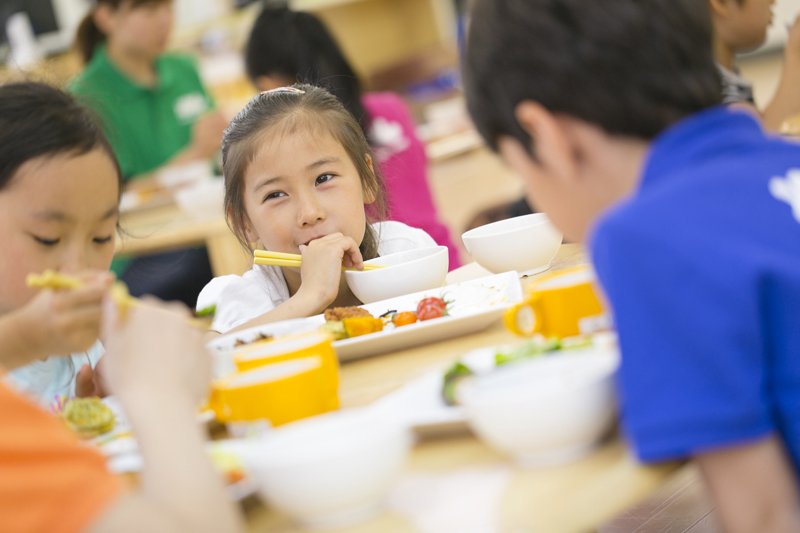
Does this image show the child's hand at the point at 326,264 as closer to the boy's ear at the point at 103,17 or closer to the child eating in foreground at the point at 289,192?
the child eating in foreground at the point at 289,192

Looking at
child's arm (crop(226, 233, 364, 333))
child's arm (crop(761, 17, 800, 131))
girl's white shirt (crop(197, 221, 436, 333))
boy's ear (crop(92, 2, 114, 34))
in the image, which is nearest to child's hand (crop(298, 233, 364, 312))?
child's arm (crop(226, 233, 364, 333))

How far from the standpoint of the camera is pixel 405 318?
4.43 feet

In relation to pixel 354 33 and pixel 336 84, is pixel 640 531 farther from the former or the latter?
pixel 354 33

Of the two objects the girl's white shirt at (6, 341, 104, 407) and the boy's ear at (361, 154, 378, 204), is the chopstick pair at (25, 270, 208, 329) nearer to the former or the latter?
the girl's white shirt at (6, 341, 104, 407)

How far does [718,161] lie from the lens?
0.90 metres

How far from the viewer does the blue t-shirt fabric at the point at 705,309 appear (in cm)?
79

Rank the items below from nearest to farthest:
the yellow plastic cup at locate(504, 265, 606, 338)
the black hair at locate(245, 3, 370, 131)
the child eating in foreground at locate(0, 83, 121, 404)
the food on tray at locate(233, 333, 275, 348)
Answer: the yellow plastic cup at locate(504, 265, 606, 338)
the food on tray at locate(233, 333, 275, 348)
the child eating in foreground at locate(0, 83, 121, 404)
the black hair at locate(245, 3, 370, 131)

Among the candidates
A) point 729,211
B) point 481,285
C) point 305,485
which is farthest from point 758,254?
point 481,285

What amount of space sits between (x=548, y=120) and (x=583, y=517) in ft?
1.16

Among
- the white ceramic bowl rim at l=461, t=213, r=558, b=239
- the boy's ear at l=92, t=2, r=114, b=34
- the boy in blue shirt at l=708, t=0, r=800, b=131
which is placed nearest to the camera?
the white ceramic bowl rim at l=461, t=213, r=558, b=239

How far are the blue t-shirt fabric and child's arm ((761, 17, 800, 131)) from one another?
1.57 meters

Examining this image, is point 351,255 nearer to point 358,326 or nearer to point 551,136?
point 358,326

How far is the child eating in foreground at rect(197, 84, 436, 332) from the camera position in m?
1.75

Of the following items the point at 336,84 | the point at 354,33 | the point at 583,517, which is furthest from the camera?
the point at 354,33
